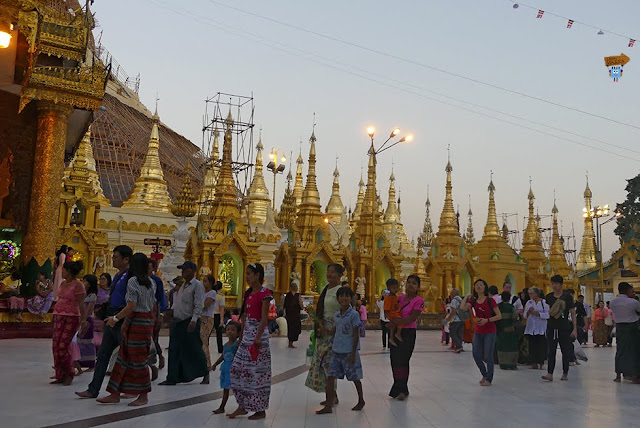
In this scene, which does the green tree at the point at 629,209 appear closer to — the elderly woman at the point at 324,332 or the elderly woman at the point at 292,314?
the elderly woman at the point at 292,314

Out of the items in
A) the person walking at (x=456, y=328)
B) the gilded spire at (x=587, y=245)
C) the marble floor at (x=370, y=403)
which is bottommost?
the marble floor at (x=370, y=403)

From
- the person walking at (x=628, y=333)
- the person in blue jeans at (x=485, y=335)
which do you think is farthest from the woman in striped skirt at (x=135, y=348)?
the person walking at (x=628, y=333)

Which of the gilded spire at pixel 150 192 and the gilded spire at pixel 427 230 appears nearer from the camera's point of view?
the gilded spire at pixel 150 192

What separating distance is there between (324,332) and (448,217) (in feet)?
123

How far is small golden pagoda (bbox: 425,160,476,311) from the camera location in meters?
39.4

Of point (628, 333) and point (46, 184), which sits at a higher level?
point (46, 184)

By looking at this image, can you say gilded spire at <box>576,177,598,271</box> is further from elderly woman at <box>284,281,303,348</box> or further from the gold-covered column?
the gold-covered column

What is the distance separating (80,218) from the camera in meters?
30.5

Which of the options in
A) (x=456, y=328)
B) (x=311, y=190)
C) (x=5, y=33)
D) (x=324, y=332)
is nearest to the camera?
(x=324, y=332)

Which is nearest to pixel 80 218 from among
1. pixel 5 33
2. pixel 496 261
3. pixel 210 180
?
pixel 5 33

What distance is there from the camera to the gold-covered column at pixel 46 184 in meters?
17.3

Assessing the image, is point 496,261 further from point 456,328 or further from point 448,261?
point 456,328

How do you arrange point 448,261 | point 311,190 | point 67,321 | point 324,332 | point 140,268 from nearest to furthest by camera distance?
point 140,268 → point 324,332 → point 67,321 → point 311,190 → point 448,261

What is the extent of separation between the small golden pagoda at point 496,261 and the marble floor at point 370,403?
32265 millimetres
